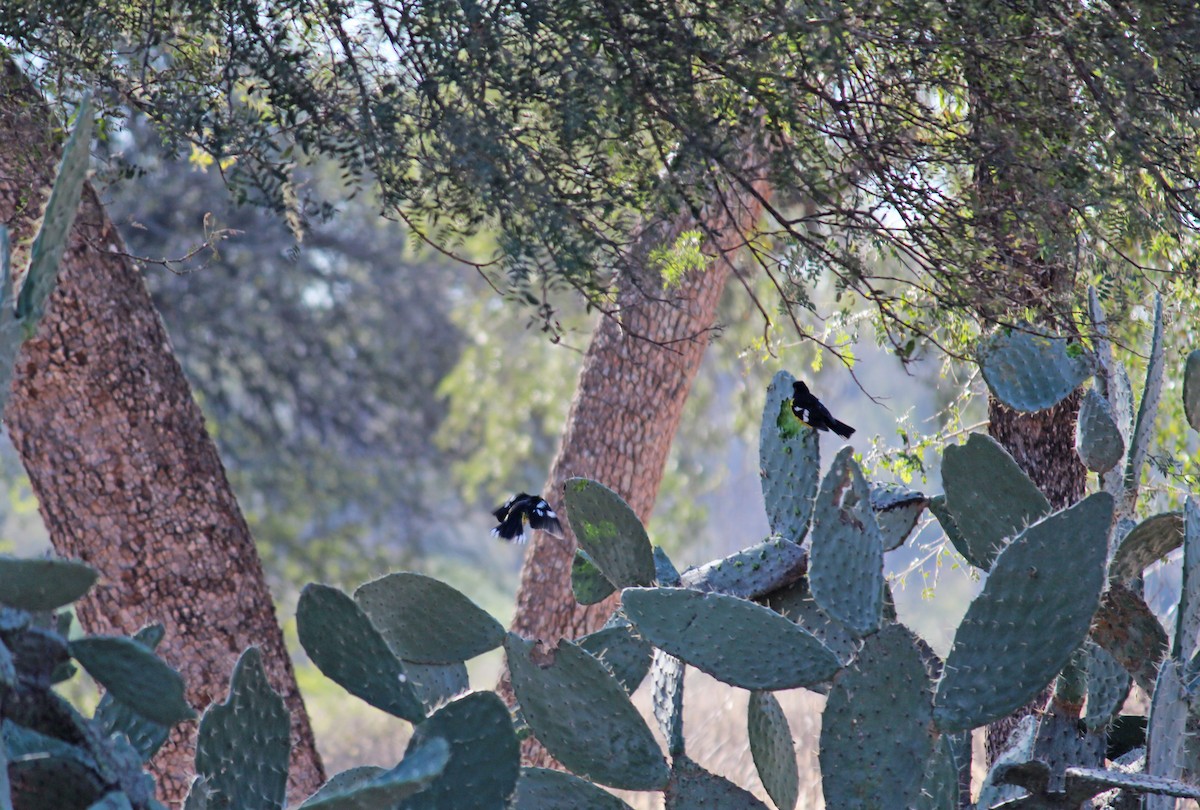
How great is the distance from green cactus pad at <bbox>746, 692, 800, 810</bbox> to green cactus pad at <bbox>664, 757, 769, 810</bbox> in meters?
0.23

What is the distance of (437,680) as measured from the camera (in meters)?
3.05

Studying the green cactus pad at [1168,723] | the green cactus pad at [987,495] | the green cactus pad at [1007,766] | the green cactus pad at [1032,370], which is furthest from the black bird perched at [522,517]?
the green cactus pad at [1168,723]

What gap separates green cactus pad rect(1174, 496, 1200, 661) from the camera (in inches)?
98.7

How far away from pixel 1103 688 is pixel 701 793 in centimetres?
99

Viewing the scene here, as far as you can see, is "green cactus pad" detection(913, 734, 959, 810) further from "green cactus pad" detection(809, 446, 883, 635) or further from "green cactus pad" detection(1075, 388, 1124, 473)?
"green cactus pad" detection(1075, 388, 1124, 473)

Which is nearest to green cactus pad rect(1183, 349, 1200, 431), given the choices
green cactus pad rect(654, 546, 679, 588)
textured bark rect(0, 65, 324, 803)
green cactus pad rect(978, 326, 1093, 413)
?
green cactus pad rect(978, 326, 1093, 413)

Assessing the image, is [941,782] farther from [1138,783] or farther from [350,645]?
[350,645]

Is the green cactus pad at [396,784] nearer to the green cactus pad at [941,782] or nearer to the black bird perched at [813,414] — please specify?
the green cactus pad at [941,782]

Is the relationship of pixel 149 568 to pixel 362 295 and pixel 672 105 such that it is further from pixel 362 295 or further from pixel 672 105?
pixel 362 295

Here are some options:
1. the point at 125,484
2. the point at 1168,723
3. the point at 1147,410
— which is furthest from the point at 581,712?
the point at 125,484

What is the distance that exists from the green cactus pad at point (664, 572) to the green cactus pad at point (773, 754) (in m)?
0.36

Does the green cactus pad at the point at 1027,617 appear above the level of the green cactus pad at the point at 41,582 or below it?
above

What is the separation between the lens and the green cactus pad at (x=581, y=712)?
2.47 metres

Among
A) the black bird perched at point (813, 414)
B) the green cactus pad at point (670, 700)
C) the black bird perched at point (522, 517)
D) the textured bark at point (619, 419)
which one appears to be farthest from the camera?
the textured bark at point (619, 419)
